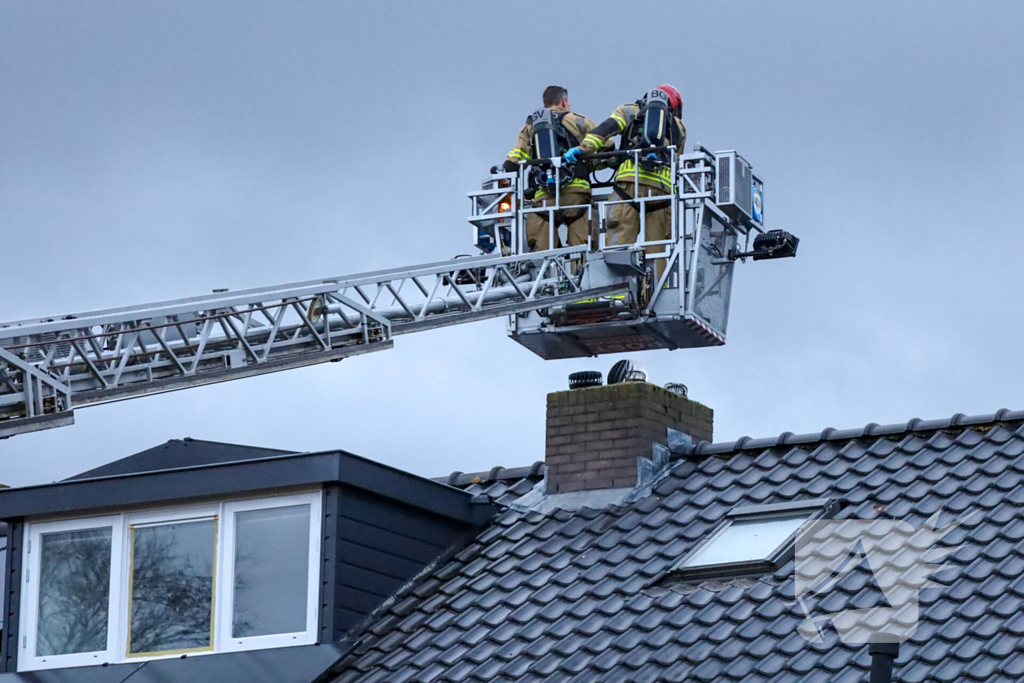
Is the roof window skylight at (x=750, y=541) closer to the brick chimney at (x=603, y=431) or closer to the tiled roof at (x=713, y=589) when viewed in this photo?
the tiled roof at (x=713, y=589)

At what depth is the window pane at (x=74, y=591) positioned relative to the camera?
1333 cm

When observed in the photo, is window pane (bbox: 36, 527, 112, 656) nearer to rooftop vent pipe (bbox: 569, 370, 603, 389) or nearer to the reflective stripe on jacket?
rooftop vent pipe (bbox: 569, 370, 603, 389)

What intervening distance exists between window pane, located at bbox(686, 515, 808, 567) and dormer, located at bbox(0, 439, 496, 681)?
7.44 ft

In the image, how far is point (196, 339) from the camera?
13398 millimetres

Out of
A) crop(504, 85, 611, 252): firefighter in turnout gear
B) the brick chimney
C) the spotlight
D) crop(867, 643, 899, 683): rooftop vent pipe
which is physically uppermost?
crop(504, 85, 611, 252): firefighter in turnout gear

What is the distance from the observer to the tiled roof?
34.9 ft

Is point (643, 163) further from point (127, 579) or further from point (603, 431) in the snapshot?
point (127, 579)

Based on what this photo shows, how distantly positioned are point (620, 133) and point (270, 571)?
751cm

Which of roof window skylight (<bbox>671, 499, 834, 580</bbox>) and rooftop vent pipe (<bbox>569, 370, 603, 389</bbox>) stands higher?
rooftop vent pipe (<bbox>569, 370, 603, 389</bbox>)

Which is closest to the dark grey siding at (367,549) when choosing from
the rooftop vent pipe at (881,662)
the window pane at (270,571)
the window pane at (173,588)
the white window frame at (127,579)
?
the white window frame at (127,579)

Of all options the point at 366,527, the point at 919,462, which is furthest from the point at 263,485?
the point at 919,462

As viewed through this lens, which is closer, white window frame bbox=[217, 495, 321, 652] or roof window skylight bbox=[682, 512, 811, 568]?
roof window skylight bbox=[682, 512, 811, 568]

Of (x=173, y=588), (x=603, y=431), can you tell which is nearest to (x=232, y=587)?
(x=173, y=588)

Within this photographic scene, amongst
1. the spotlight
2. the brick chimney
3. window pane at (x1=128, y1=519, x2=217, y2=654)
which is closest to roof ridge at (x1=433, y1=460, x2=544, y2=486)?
the brick chimney
